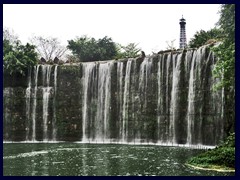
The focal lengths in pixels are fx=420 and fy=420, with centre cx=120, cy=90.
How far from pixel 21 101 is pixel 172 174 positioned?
51.6ft

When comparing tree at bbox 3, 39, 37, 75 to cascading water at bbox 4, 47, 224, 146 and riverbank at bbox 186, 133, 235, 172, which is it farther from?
riverbank at bbox 186, 133, 235, 172

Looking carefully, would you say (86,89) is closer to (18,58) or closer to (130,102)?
(130,102)

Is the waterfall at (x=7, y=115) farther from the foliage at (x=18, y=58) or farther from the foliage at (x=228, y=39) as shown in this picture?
the foliage at (x=228, y=39)

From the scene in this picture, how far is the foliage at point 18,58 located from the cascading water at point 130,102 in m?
0.67

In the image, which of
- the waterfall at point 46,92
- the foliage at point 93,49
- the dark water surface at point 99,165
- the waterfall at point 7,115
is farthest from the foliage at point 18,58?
the dark water surface at point 99,165

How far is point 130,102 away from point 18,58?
7.24m

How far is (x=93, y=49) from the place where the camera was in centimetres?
3228

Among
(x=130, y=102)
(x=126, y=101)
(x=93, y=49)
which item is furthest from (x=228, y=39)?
(x=93, y=49)

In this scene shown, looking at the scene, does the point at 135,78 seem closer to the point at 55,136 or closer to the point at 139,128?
the point at 139,128

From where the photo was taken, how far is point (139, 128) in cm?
2259

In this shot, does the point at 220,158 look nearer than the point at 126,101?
Yes

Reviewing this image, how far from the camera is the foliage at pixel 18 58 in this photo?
2433 cm

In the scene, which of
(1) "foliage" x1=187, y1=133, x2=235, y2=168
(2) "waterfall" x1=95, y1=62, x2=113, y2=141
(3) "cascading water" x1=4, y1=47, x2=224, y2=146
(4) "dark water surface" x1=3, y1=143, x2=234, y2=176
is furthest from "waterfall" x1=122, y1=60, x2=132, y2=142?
(1) "foliage" x1=187, y1=133, x2=235, y2=168

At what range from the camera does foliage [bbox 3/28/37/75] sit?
24328 millimetres
